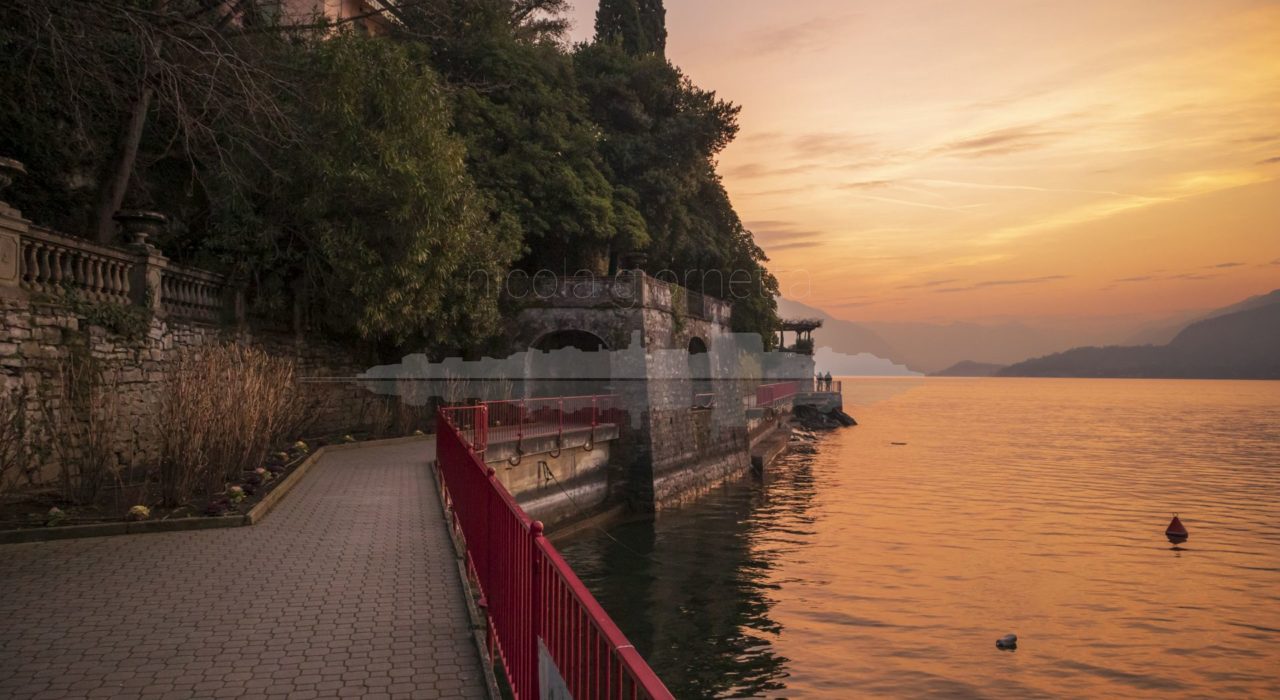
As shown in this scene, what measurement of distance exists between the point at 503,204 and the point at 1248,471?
38.0 metres

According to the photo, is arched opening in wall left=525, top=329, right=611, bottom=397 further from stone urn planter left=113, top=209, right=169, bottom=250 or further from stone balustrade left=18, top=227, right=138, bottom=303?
stone balustrade left=18, top=227, right=138, bottom=303

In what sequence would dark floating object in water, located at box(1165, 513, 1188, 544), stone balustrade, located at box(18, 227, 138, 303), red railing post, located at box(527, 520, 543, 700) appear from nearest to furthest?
red railing post, located at box(527, 520, 543, 700), stone balustrade, located at box(18, 227, 138, 303), dark floating object in water, located at box(1165, 513, 1188, 544)

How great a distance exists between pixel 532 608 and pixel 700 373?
2879 cm

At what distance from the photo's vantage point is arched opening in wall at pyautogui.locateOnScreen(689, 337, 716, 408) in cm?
3052

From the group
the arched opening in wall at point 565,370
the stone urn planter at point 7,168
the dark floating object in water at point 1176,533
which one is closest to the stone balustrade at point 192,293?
the stone urn planter at point 7,168

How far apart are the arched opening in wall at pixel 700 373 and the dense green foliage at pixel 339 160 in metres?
6.54

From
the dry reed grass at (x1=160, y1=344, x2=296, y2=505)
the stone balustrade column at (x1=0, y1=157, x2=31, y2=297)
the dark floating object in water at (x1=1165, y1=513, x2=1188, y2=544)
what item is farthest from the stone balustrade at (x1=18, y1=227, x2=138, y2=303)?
the dark floating object in water at (x1=1165, y1=513, x2=1188, y2=544)

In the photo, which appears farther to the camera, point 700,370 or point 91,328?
point 700,370

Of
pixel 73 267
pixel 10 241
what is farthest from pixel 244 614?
pixel 73 267

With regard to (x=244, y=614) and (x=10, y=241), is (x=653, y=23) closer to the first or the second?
(x=10, y=241)

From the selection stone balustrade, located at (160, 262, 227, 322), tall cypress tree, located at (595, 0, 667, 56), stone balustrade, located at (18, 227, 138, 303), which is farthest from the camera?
tall cypress tree, located at (595, 0, 667, 56)

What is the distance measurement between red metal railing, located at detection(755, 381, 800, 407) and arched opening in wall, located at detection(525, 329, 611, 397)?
33.3ft

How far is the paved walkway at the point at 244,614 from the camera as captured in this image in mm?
5254

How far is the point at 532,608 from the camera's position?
14.2ft
